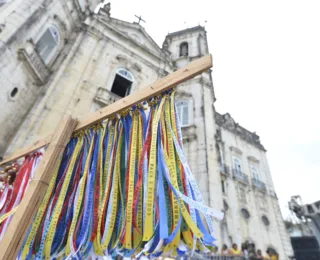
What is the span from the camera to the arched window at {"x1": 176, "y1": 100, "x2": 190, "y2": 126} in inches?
534

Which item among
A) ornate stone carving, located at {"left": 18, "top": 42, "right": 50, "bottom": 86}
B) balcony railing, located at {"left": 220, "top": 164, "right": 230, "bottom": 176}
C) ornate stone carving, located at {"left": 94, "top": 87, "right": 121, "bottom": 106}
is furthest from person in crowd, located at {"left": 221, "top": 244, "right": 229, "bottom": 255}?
ornate stone carving, located at {"left": 18, "top": 42, "right": 50, "bottom": 86}

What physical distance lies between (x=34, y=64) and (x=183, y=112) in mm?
8681

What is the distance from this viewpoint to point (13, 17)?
27.3 ft

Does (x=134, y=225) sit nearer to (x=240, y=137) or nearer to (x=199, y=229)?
(x=199, y=229)

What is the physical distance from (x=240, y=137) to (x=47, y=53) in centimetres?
2039

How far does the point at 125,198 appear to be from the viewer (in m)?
2.12

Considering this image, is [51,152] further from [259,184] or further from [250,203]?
[259,184]

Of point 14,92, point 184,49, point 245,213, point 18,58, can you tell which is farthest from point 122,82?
point 245,213

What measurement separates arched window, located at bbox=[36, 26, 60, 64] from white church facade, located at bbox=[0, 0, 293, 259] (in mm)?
45

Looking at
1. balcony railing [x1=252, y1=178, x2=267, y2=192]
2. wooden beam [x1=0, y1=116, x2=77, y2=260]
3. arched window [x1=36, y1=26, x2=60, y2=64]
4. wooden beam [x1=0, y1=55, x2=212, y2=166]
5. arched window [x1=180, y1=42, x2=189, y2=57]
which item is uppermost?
arched window [x1=180, y1=42, x2=189, y2=57]

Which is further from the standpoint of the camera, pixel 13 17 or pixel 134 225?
pixel 13 17

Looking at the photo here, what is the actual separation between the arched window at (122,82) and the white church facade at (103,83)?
0.20 ft

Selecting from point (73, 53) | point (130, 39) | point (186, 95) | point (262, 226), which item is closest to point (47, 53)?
point (73, 53)

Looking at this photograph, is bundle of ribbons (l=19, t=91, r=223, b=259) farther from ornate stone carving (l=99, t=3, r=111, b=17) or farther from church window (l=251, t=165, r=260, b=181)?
church window (l=251, t=165, r=260, b=181)
